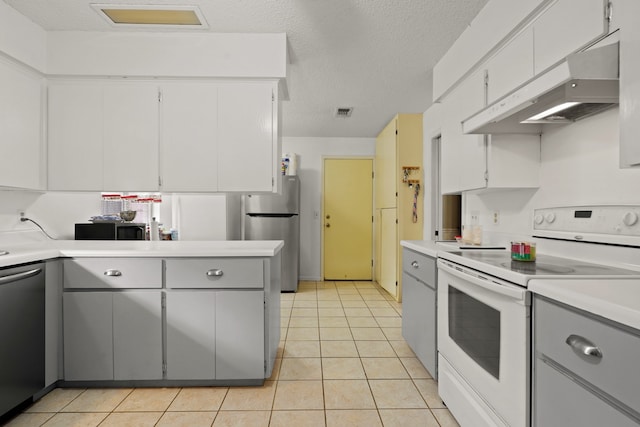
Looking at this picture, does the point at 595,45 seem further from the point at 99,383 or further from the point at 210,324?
the point at 99,383

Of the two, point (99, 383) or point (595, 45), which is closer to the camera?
point (595, 45)

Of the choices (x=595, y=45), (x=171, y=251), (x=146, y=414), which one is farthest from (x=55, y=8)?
(x=595, y=45)

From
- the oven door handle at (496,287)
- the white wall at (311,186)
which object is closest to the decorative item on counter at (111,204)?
the white wall at (311,186)

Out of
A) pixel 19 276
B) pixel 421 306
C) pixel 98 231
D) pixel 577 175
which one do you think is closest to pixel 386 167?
pixel 421 306

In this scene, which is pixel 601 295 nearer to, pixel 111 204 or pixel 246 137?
pixel 246 137

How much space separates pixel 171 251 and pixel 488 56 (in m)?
2.29

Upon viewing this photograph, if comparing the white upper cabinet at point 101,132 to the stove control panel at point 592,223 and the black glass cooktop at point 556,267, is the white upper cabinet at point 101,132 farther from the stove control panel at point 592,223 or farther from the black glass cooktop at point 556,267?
the stove control panel at point 592,223

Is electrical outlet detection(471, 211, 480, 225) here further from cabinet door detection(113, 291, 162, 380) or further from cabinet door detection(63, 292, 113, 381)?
cabinet door detection(63, 292, 113, 381)

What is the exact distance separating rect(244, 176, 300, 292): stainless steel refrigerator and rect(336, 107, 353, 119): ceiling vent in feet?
4.32

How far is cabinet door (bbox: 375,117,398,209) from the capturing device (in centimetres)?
421

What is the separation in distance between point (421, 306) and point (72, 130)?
2833mm

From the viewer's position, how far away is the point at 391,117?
14.3 ft

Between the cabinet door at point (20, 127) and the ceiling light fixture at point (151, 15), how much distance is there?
28.2 inches

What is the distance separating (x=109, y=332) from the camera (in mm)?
2031
